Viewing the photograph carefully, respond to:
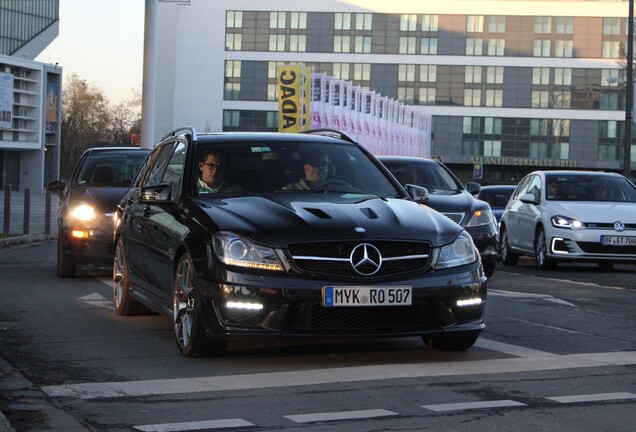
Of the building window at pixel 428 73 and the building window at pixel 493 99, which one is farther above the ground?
the building window at pixel 428 73

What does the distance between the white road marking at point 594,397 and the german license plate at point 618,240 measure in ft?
39.3

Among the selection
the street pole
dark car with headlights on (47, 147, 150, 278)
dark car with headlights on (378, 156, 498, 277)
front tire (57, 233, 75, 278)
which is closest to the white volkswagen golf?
dark car with headlights on (378, 156, 498, 277)

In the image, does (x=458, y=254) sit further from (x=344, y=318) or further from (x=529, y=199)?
(x=529, y=199)

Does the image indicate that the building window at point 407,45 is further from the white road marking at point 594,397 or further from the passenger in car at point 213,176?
the white road marking at point 594,397

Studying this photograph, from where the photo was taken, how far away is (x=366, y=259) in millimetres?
7637

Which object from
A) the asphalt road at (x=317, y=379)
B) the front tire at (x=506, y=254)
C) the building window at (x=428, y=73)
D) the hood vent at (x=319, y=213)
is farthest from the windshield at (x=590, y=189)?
the building window at (x=428, y=73)

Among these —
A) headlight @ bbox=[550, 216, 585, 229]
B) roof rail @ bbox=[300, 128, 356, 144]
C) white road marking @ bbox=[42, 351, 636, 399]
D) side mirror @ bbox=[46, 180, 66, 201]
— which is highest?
roof rail @ bbox=[300, 128, 356, 144]

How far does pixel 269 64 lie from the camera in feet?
342

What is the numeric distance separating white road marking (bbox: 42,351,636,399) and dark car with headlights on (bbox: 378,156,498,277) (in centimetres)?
698

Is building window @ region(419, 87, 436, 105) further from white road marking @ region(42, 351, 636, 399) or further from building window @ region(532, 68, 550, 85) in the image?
white road marking @ region(42, 351, 636, 399)

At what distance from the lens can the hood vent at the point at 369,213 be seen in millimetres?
8024

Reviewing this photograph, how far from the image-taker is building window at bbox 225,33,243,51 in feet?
345

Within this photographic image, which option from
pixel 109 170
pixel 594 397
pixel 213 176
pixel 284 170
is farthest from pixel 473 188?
pixel 594 397

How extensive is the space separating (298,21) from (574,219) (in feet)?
285
